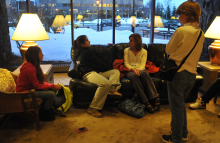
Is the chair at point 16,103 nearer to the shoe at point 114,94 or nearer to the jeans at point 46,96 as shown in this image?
the jeans at point 46,96

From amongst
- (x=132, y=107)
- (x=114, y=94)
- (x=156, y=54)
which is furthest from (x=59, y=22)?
(x=132, y=107)

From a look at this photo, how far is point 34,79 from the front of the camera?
8.35ft

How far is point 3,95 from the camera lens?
2.32 meters

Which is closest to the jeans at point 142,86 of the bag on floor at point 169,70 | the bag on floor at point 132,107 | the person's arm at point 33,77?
the bag on floor at point 132,107

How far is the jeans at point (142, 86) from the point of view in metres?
3.11

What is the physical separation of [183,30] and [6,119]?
2470 mm

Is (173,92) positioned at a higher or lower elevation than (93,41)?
lower

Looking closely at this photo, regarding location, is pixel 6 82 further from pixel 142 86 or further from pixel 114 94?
pixel 142 86

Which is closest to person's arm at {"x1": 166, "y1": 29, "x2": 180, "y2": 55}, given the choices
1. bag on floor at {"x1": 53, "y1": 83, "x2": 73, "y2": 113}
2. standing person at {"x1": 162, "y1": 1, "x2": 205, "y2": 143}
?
standing person at {"x1": 162, "y1": 1, "x2": 205, "y2": 143}

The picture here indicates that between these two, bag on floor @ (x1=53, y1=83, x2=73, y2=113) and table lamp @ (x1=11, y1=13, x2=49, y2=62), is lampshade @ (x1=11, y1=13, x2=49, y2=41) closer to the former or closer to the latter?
table lamp @ (x1=11, y1=13, x2=49, y2=62)

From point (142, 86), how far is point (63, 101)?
3.90 ft

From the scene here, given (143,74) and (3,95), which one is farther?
(143,74)

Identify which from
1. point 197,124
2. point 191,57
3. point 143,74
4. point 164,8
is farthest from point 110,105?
point 164,8

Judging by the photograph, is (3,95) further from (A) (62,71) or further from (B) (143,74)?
(A) (62,71)
